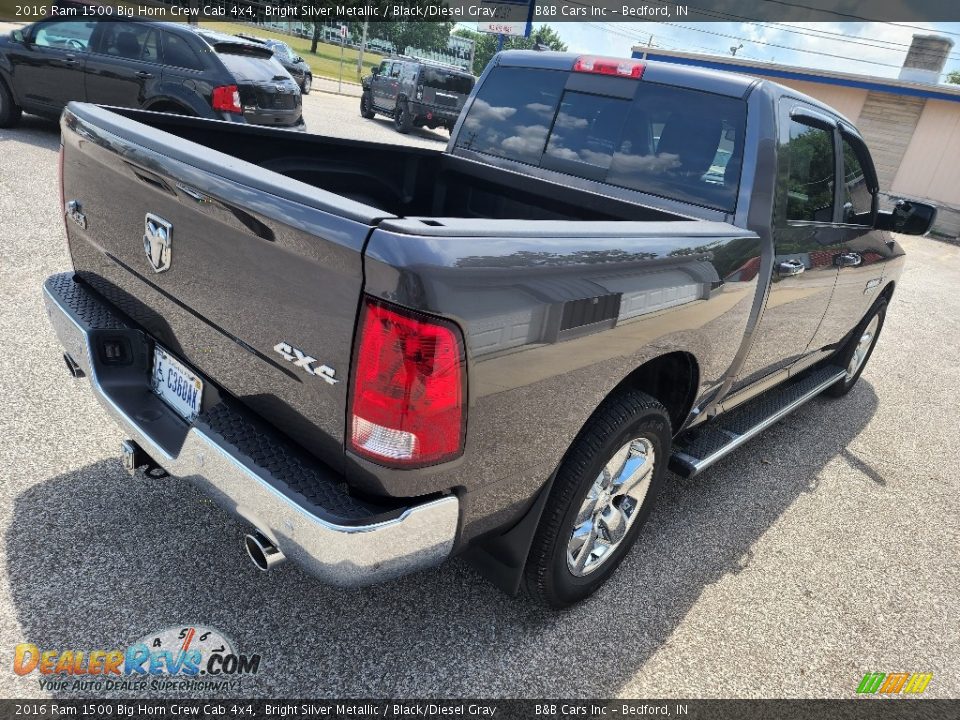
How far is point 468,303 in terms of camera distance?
155cm

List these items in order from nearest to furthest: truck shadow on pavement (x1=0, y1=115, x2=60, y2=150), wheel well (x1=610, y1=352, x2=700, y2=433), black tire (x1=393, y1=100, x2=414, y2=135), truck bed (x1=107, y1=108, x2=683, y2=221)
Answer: wheel well (x1=610, y1=352, x2=700, y2=433) < truck bed (x1=107, y1=108, x2=683, y2=221) < truck shadow on pavement (x1=0, y1=115, x2=60, y2=150) < black tire (x1=393, y1=100, x2=414, y2=135)

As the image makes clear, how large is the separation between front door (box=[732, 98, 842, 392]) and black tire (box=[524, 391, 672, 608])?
3.08 ft

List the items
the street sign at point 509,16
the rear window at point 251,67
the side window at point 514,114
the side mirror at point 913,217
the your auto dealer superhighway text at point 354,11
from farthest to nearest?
1. the your auto dealer superhighway text at point 354,11
2. the street sign at point 509,16
3. the rear window at point 251,67
4. the side mirror at point 913,217
5. the side window at point 514,114

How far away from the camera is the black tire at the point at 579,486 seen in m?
2.19

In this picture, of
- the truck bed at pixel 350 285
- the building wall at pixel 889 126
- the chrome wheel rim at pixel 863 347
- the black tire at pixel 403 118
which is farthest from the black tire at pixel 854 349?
the building wall at pixel 889 126

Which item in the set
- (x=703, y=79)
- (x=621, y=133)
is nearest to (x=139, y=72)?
(x=621, y=133)

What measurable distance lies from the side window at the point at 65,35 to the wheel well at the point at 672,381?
9261 millimetres

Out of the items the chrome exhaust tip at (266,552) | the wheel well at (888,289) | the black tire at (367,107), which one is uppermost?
the wheel well at (888,289)

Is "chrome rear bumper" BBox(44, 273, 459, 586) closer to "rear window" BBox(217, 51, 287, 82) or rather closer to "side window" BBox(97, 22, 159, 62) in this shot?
"rear window" BBox(217, 51, 287, 82)

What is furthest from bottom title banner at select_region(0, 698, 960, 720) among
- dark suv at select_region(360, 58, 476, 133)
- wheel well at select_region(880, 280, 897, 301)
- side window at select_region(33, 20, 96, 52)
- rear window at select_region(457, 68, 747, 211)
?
dark suv at select_region(360, 58, 476, 133)

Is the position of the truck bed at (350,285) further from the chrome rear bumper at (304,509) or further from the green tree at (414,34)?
the green tree at (414,34)

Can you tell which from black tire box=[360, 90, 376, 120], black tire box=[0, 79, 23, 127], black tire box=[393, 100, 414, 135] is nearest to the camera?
black tire box=[0, 79, 23, 127]

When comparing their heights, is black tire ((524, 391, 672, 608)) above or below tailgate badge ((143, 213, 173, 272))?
below

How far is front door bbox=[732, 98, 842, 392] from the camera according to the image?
297 centimetres
